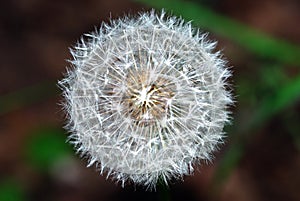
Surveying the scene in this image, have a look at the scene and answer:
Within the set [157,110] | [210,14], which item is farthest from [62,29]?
[157,110]

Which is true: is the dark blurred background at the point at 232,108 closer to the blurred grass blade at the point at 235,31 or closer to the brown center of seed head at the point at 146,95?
the blurred grass blade at the point at 235,31

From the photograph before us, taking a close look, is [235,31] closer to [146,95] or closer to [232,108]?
[232,108]

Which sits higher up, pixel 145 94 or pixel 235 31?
pixel 235 31
